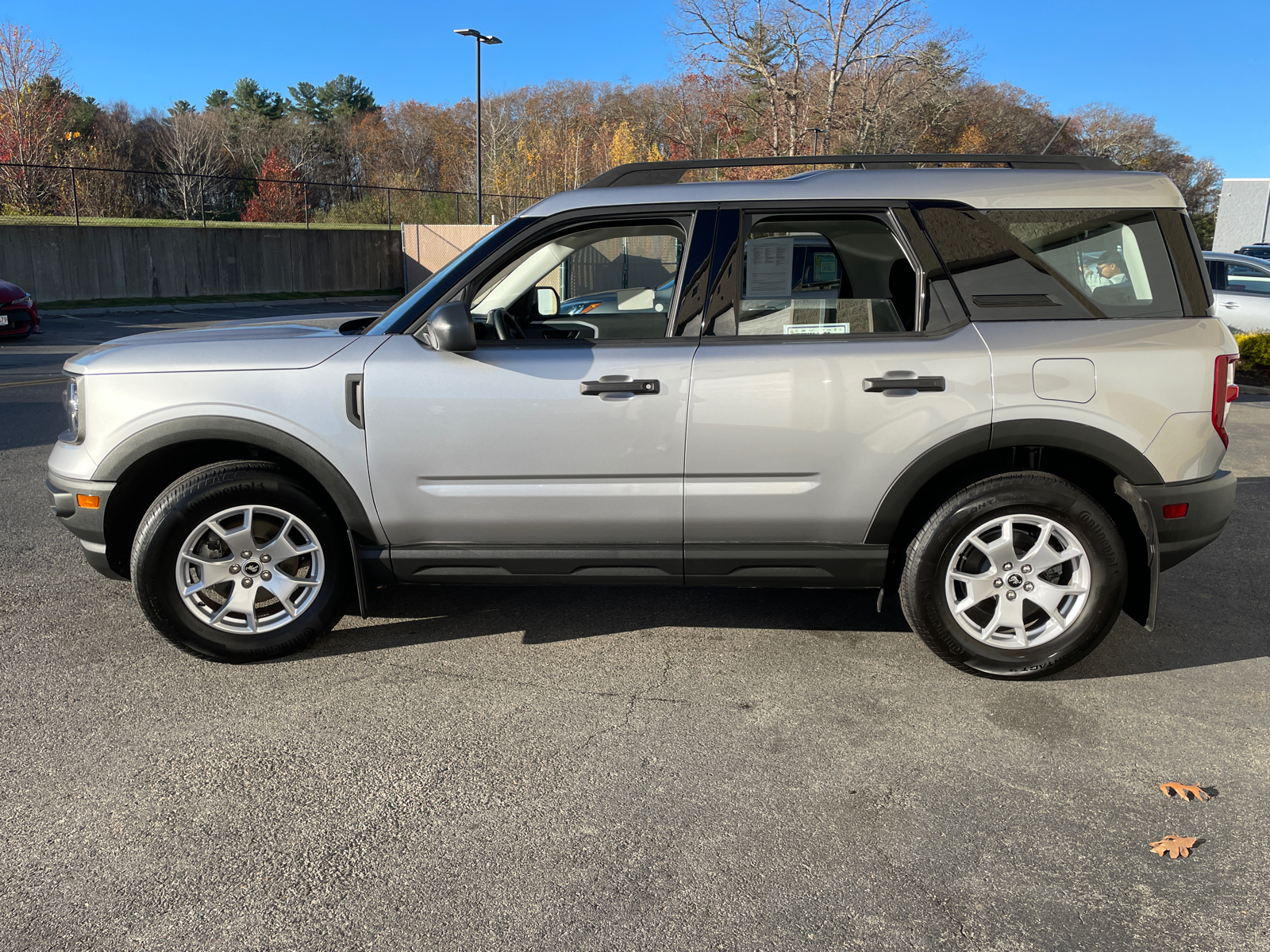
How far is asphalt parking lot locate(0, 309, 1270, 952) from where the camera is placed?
7.98ft

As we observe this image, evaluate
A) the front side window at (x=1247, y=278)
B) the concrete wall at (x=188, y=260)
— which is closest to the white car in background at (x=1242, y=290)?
the front side window at (x=1247, y=278)

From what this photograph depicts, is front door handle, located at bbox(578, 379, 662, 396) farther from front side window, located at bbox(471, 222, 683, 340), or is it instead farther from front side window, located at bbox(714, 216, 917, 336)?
front side window, located at bbox(714, 216, 917, 336)

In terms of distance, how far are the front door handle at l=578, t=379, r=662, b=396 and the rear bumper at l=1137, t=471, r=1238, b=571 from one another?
75.5 inches

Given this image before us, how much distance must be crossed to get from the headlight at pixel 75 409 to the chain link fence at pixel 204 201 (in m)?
17.8

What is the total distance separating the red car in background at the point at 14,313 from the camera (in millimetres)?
14492

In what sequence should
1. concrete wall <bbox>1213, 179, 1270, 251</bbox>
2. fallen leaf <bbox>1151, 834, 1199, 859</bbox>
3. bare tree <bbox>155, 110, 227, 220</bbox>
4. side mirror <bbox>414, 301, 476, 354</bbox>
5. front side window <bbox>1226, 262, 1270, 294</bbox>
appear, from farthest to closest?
concrete wall <bbox>1213, 179, 1270, 251</bbox>, bare tree <bbox>155, 110, 227, 220</bbox>, front side window <bbox>1226, 262, 1270, 294</bbox>, side mirror <bbox>414, 301, 476, 354</bbox>, fallen leaf <bbox>1151, 834, 1199, 859</bbox>

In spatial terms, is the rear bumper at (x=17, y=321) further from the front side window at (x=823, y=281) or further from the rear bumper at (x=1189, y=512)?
the rear bumper at (x=1189, y=512)

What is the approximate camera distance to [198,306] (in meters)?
24.8

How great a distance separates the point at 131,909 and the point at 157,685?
1.44 metres

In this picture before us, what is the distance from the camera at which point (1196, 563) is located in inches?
212

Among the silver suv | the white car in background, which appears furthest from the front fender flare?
the white car in background

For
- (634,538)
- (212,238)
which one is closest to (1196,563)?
(634,538)

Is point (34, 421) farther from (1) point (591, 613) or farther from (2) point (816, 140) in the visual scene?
(2) point (816, 140)

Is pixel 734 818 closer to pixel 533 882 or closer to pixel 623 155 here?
pixel 533 882
